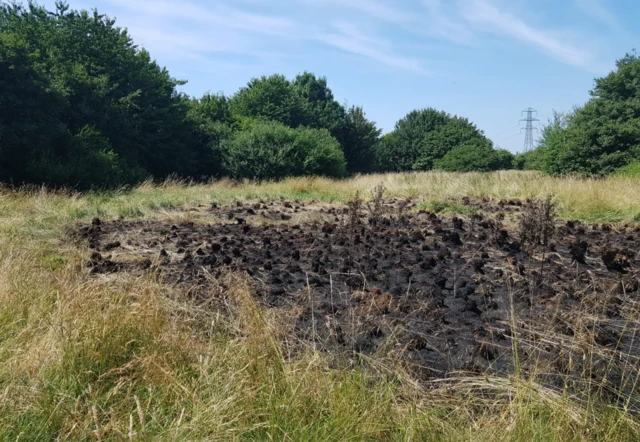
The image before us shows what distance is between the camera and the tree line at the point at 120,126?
1959cm

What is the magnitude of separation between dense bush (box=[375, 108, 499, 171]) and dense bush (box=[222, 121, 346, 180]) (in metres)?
19.3

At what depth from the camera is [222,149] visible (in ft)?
107

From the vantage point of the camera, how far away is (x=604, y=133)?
26.9 metres

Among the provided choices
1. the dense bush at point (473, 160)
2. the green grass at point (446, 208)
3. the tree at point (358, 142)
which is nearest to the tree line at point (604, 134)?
the dense bush at point (473, 160)

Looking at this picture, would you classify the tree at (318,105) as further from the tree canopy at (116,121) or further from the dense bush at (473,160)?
the dense bush at (473,160)

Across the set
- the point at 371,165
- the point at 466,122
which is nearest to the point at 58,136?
the point at 371,165

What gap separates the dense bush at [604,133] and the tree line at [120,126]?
0.07 meters

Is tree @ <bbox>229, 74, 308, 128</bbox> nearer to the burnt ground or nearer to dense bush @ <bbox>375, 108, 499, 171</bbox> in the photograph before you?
dense bush @ <bbox>375, 108, 499, 171</bbox>

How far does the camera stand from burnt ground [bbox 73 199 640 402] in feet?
10.8

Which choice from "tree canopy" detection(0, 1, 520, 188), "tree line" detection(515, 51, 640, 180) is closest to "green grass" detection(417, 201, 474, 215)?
"tree canopy" detection(0, 1, 520, 188)

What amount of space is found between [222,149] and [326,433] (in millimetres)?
31166

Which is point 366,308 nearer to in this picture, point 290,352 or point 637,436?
point 290,352

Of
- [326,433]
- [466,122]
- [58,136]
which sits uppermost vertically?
[466,122]

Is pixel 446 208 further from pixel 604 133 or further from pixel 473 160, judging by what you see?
pixel 473 160
